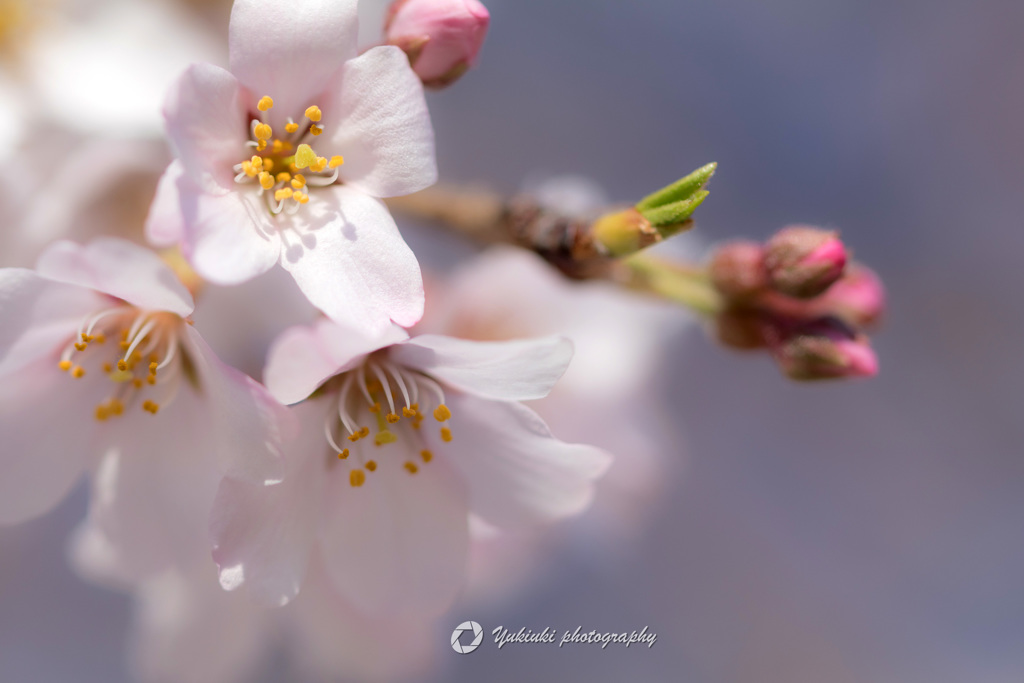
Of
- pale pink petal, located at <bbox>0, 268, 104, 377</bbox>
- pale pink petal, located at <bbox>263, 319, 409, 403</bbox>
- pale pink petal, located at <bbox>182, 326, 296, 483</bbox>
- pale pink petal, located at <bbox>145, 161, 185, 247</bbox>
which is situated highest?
pale pink petal, located at <bbox>145, 161, 185, 247</bbox>

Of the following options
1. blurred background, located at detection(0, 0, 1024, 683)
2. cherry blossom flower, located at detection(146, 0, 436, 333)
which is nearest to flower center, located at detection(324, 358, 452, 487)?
cherry blossom flower, located at detection(146, 0, 436, 333)

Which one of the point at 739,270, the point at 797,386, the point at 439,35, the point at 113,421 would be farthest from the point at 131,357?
the point at 797,386

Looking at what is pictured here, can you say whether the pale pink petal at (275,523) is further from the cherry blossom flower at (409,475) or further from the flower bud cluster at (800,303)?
the flower bud cluster at (800,303)

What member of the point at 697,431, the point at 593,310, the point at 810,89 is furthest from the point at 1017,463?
the point at 593,310

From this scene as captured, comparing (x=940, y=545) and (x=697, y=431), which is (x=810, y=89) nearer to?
(x=697, y=431)

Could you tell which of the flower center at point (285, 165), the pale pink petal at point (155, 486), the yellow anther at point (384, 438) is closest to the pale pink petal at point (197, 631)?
the pale pink petal at point (155, 486)

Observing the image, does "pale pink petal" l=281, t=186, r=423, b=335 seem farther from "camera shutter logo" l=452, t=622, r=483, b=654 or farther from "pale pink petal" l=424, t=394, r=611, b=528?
"camera shutter logo" l=452, t=622, r=483, b=654
